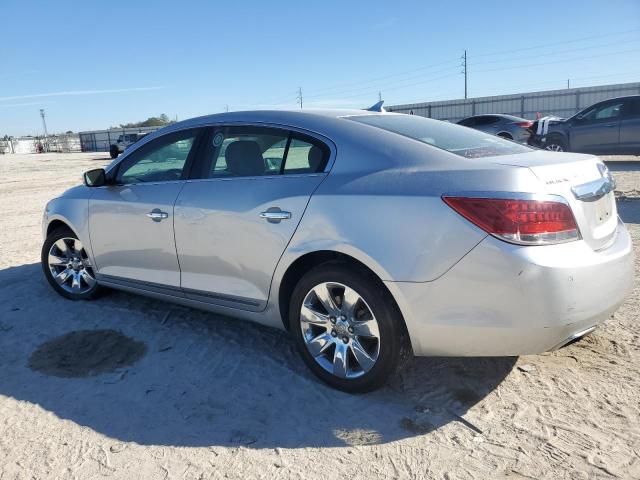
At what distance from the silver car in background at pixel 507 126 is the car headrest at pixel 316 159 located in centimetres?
1340

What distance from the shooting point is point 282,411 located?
290cm

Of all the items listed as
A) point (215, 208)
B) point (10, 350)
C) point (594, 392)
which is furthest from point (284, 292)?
point (10, 350)

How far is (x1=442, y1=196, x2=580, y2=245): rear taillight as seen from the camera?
7.98 feet

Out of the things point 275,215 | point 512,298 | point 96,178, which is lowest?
point 512,298

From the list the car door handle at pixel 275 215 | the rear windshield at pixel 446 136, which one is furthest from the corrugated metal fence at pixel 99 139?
the car door handle at pixel 275 215

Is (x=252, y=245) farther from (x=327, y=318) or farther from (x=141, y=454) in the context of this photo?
(x=141, y=454)

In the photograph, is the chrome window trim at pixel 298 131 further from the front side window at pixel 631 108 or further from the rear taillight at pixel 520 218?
the front side window at pixel 631 108

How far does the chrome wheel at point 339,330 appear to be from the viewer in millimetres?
2908

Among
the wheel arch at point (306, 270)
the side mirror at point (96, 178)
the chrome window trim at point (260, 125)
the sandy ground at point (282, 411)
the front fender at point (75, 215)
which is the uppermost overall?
the chrome window trim at point (260, 125)

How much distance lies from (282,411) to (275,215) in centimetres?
109

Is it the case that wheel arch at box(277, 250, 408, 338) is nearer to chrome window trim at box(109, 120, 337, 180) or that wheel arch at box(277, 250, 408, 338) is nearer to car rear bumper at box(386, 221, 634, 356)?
car rear bumper at box(386, 221, 634, 356)

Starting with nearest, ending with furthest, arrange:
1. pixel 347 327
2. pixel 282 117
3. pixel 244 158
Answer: pixel 347 327 → pixel 282 117 → pixel 244 158

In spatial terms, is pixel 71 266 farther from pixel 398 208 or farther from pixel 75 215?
pixel 398 208

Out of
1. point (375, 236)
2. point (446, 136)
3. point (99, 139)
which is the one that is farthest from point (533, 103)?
point (99, 139)
